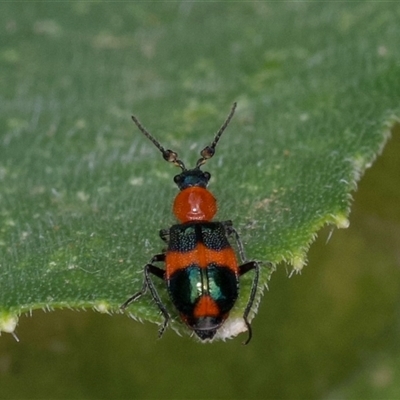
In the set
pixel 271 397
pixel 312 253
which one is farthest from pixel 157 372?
pixel 312 253

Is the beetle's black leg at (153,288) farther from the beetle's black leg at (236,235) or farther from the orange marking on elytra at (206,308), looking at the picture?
the beetle's black leg at (236,235)

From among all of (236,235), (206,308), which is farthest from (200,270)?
(236,235)

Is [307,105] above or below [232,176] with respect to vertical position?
above

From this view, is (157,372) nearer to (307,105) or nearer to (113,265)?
(113,265)

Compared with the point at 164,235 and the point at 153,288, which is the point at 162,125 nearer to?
the point at 164,235

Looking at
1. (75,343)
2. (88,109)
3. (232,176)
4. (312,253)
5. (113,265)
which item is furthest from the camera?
(88,109)

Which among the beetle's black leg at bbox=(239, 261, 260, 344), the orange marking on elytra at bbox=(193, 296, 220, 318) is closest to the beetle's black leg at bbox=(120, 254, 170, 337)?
the orange marking on elytra at bbox=(193, 296, 220, 318)

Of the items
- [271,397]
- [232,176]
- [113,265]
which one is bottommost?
[271,397]
